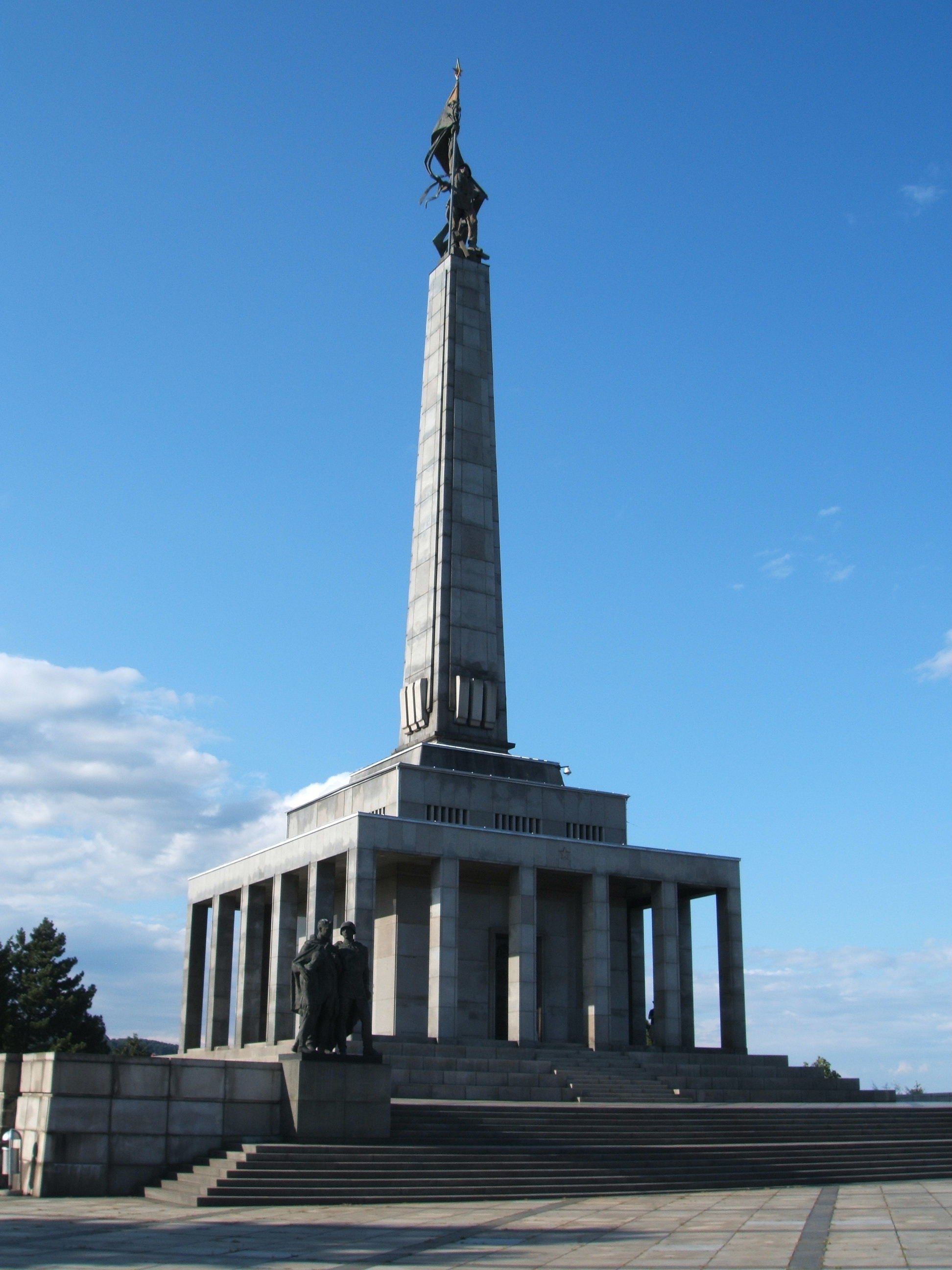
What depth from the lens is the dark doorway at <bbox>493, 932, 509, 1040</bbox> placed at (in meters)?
36.2

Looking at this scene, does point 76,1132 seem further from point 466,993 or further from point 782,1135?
point 466,993

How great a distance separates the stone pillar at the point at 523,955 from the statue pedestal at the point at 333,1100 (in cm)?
1232

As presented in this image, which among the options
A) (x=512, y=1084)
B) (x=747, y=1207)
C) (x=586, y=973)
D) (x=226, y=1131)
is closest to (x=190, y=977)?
(x=586, y=973)

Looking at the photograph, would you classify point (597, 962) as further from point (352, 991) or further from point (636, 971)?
point (352, 991)

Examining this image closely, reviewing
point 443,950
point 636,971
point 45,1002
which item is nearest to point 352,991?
point 443,950

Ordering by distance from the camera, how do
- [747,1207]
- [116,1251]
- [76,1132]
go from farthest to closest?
[76,1132] < [747,1207] < [116,1251]

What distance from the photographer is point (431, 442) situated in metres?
41.1

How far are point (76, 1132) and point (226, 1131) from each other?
7.79 feet

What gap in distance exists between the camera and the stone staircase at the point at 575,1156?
19.1 m

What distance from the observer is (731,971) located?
127 feet

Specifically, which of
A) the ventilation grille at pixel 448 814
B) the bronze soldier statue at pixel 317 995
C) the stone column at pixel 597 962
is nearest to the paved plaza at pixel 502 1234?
the bronze soldier statue at pixel 317 995

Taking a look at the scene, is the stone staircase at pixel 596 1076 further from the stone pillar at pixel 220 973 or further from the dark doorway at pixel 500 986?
the stone pillar at pixel 220 973

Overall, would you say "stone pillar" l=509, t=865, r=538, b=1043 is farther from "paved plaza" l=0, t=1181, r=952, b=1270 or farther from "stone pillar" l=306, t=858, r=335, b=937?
"paved plaza" l=0, t=1181, r=952, b=1270

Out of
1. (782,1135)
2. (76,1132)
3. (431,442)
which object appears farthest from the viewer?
(431,442)
